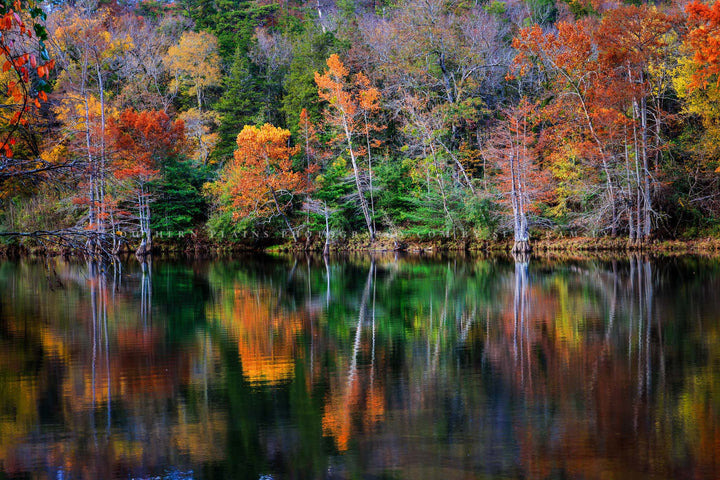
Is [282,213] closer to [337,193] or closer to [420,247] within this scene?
[337,193]

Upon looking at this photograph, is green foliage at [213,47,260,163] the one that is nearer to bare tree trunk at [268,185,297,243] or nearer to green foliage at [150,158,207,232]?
green foliage at [150,158,207,232]

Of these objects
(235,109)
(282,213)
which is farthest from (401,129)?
(235,109)

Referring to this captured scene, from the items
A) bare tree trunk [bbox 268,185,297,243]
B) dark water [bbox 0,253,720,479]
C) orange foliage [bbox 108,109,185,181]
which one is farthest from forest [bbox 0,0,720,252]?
dark water [bbox 0,253,720,479]

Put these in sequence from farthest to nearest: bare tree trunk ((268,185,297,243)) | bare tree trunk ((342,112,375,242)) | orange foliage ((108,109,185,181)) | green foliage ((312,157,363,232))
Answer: green foliage ((312,157,363,232)), bare tree trunk ((342,112,375,242)), bare tree trunk ((268,185,297,243)), orange foliage ((108,109,185,181))

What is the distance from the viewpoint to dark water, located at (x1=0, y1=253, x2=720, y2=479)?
660 cm

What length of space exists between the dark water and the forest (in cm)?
1716

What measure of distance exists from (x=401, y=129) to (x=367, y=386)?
114 feet

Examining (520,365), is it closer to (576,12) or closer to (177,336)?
(177,336)

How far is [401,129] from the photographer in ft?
141

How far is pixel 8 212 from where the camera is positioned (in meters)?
42.1

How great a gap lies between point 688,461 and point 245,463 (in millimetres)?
4182

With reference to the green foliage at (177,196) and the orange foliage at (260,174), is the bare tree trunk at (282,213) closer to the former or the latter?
the orange foliage at (260,174)

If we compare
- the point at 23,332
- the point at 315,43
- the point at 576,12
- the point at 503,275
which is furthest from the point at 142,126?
the point at 576,12

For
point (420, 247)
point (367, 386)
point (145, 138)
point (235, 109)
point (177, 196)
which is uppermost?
point (235, 109)
